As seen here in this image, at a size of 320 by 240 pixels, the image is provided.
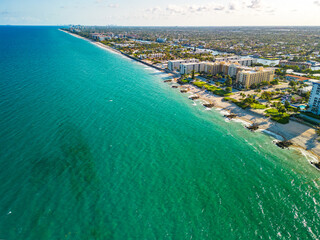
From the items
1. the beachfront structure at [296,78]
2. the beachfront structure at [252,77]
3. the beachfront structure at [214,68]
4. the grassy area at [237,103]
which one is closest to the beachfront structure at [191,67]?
the beachfront structure at [214,68]

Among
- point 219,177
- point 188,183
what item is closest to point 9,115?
point 188,183

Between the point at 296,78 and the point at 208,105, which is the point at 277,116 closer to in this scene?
the point at 208,105

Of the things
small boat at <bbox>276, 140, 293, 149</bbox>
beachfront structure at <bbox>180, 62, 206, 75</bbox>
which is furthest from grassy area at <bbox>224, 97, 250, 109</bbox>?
beachfront structure at <bbox>180, 62, 206, 75</bbox>

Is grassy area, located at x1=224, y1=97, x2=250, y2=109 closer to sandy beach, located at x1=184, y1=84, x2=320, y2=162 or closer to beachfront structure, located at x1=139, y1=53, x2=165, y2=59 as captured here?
sandy beach, located at x1=184, y1=84, x2=320, y2=162

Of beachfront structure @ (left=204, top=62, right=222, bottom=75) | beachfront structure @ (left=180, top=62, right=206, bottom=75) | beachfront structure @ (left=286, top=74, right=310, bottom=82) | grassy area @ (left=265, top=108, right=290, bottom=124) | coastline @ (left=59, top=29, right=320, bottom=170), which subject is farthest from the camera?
beachfront structure @ (left=180, top=62, right=206, bottom=75)

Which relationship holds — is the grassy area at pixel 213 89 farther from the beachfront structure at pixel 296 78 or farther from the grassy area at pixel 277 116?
the beachfront structure at pixel 296 78
